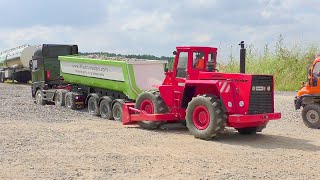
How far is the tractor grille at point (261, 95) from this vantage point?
11.4 metres

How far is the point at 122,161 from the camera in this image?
9.08 m

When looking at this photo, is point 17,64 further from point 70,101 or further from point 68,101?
point 70,101

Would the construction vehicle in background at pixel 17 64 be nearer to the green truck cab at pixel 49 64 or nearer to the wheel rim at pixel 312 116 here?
the green truck cab at pixel 49 64

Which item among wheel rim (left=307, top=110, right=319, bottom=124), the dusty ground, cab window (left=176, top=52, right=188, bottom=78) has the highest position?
cab window (left=176, top=52, right=188, bottom=78)

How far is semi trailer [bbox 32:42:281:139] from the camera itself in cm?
1143

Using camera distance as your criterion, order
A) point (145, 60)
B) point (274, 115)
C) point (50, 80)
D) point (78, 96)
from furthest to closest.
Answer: point (50, 80), point (78, 96), point (145, 60), point (274, 115)

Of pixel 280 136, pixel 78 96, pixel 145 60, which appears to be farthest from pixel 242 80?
pixel 78 96

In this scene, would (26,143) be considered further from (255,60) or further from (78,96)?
(255,60)

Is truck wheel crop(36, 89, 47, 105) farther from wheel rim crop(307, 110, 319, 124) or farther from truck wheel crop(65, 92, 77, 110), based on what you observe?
wheel rim crop(307, 110, 319, 124)

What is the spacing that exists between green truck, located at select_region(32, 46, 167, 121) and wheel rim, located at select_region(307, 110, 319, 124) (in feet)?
15.7

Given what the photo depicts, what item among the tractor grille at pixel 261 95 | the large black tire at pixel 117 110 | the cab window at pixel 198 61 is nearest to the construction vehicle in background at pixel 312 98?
the tractor grille at pixel 261 95

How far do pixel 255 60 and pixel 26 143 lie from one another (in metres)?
24.0

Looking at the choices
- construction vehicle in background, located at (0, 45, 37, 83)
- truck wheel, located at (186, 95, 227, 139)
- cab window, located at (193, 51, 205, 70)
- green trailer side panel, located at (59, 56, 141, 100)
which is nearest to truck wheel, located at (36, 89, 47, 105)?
green trailer side panel, located at (59, 56, 141, 100)

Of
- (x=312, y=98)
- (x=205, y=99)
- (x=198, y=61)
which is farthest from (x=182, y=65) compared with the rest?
(x=312, y=98)
